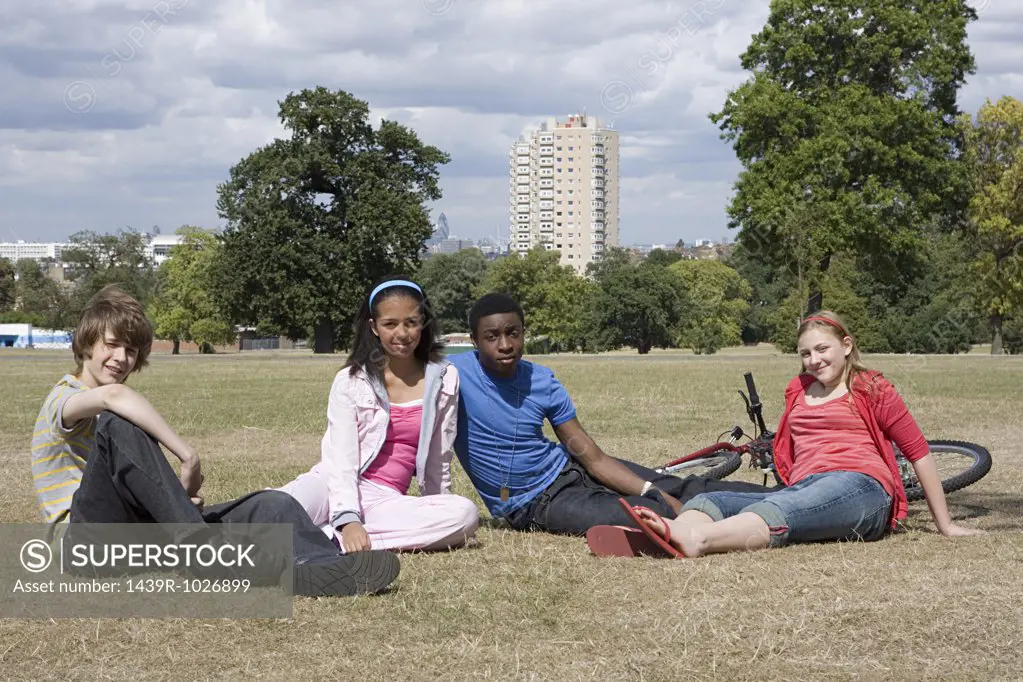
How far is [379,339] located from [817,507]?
2.50 m

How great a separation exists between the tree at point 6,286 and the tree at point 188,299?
3373cm

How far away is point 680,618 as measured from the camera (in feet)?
15.9

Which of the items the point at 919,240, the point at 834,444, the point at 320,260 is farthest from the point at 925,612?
the point at 320,260

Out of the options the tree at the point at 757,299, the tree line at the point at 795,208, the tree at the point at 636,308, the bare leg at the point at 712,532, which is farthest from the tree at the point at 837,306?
the tree at the point at 757,299

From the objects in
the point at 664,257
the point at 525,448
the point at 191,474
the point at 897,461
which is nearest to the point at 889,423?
the point at 897,461

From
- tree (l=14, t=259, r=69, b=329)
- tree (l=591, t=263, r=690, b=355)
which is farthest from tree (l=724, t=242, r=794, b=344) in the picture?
tree (l=14, t=259, r=69, b=329)

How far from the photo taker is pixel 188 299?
78312 millimetres

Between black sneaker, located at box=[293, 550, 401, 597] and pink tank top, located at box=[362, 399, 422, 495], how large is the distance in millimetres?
1244

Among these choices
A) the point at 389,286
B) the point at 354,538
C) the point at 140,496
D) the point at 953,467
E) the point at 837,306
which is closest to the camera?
the point at 140,496

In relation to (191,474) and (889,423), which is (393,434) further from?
(889,423)

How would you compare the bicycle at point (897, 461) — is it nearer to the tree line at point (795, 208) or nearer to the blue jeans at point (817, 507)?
the blue jeans at point (817, 507)

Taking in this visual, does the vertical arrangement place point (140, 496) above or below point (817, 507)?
above

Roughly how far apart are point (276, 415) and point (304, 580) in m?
12.0

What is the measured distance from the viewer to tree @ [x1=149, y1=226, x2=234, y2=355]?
76688 mm
